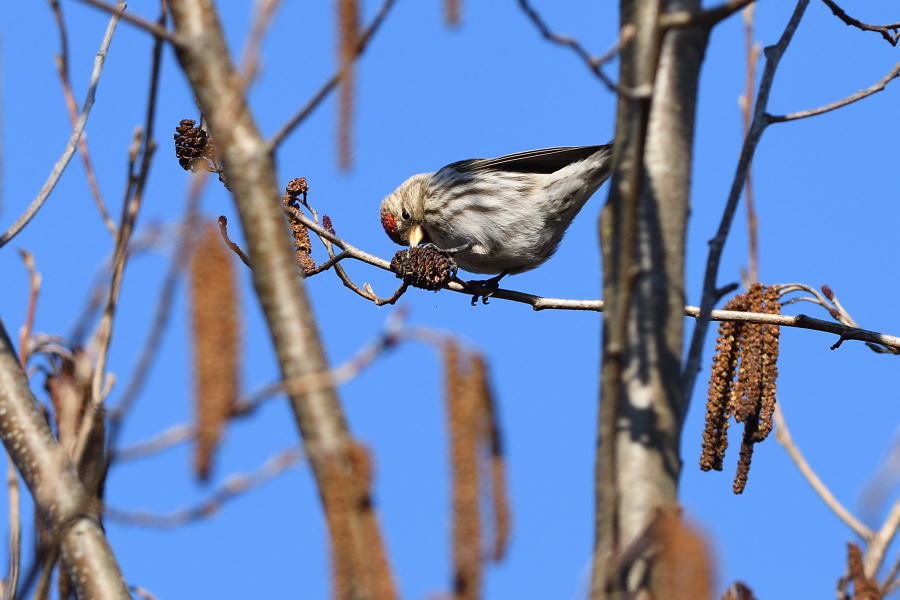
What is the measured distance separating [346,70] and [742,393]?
6.78 feet

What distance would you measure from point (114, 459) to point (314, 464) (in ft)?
0.89

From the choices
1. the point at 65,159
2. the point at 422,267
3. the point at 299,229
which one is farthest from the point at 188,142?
the point at 65,159

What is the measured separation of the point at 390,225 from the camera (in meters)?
7.26

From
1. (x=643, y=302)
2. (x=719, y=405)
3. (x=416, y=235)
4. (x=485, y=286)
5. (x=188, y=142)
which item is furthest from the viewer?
(x=416, y=235)

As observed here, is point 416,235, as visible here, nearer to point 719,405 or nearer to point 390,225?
point 390,225

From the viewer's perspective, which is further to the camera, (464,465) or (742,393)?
(742,393)

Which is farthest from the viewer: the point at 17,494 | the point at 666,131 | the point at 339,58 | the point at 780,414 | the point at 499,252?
the point at 499,252

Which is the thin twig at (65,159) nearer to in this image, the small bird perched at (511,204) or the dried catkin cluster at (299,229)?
the dried catkin cluster at (299,229)

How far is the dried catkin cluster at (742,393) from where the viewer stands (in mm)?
3137

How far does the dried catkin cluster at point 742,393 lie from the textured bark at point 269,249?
1.87 metres

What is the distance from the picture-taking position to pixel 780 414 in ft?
11.0

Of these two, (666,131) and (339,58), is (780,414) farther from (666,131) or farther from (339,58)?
(339,58)

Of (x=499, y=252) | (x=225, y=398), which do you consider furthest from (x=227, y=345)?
(x=499, y=252)

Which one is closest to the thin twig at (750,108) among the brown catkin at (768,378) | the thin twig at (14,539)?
the brown catkin at (768,378)
